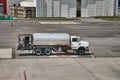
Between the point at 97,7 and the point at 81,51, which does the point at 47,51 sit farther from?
the point at 97,7

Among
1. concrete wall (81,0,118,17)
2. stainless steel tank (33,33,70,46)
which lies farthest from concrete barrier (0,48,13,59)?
concrete wall (81,0,118,17)

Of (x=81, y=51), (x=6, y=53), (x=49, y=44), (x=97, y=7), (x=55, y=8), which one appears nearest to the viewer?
(x=49, y=44)

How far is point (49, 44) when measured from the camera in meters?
35.1

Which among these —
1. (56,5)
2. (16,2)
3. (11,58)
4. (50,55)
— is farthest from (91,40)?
(16,2)

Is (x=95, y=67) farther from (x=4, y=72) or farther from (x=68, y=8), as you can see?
(x=68, y=8)

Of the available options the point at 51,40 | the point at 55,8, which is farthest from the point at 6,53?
the point at 55,8

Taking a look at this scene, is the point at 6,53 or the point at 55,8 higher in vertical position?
the point at 55,8

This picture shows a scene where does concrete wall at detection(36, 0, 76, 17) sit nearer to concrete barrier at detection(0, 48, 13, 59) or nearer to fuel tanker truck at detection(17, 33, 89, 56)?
concrete barrier at detection(0, 48, 13, 59)

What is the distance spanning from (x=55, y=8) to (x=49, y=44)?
75.4 meters

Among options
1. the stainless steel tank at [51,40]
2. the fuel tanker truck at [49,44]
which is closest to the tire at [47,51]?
the fuel tanker truck at [49,44]

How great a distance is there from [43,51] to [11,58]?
3.66 m

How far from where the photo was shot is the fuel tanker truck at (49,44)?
114 feet

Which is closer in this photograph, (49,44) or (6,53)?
(49,44)

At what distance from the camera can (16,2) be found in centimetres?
13188
